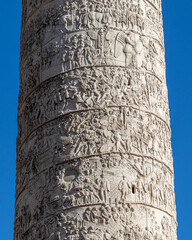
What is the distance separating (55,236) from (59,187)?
0.43 meters

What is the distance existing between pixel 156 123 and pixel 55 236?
1448 millimetres

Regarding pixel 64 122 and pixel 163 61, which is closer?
pixel 64 122

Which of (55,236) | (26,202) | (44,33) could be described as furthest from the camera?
(44,33)

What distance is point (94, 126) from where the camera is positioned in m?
6.88

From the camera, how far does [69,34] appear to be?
7312 millimetres

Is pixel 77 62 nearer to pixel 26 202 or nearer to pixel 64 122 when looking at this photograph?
pixel 64 122

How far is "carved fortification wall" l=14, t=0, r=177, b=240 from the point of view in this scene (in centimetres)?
662

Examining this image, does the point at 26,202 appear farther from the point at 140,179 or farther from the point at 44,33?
the point at 44,33

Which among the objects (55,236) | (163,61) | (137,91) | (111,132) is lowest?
(55,236)

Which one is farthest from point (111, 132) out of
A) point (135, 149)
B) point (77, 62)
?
point (77, 62)

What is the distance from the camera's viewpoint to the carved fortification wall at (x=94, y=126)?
662 centimetres

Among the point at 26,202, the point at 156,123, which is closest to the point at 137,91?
the point at 156,123

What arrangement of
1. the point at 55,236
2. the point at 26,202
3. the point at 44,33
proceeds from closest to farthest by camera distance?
the point at 55,236 → the point at 26,202 → the point at 44,33

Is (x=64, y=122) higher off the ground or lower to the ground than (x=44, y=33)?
lower
